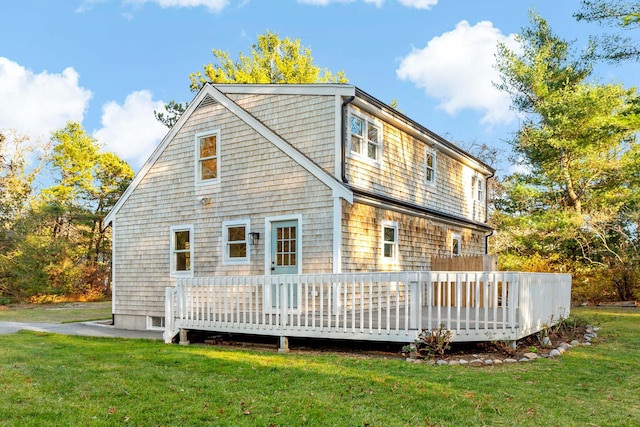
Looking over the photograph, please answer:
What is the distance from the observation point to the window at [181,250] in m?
13.1

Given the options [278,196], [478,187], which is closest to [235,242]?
[278,196]

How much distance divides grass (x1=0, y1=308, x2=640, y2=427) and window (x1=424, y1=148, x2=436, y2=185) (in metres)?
7.80

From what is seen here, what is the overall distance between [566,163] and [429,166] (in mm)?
11407

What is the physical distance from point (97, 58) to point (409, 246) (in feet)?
90.6

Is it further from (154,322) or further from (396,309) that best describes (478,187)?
(396,309)

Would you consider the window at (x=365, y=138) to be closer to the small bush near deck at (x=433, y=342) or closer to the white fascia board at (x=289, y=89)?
the white fascia board at (x=289, y=89)

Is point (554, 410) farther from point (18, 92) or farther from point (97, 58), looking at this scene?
point (18, 92)

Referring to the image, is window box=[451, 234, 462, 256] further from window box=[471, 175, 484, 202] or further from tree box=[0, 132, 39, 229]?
tree box=[0, 132, 39, 229]

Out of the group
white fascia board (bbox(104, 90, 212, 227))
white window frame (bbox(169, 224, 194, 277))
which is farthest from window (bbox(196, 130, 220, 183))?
white window frame (bbox(169, 224, 194, 277))

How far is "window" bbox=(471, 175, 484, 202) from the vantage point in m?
18.6

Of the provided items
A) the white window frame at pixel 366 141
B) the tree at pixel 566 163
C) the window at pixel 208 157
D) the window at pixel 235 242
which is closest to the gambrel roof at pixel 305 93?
the white window frame at pixel 366 141

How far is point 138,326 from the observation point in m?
13.7

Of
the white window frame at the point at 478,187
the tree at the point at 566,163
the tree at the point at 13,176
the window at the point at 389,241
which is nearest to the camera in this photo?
the window at the point at 389,241

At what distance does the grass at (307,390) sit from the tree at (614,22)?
1222 cm
